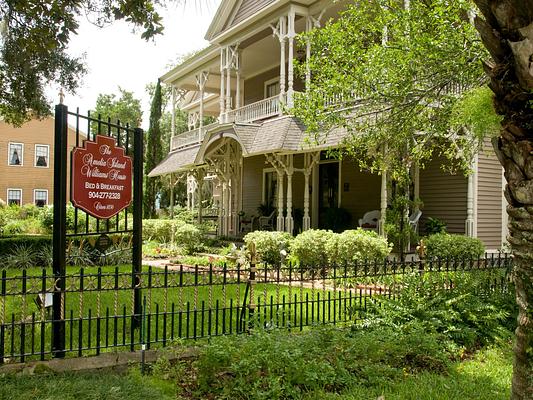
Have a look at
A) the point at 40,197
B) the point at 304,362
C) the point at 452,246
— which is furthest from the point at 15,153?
the point at 304,362

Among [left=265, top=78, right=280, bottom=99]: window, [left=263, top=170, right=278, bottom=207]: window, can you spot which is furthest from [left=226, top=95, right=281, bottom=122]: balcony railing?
[left=263, top=170, right=278, bottom=207]: window

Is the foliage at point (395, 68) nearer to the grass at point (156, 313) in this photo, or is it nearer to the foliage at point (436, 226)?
the grass at point (156, 313)

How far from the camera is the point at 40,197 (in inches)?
1601

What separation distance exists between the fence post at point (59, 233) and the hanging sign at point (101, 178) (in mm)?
193

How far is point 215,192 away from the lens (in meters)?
31.9

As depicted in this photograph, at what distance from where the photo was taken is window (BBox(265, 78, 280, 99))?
22.0m

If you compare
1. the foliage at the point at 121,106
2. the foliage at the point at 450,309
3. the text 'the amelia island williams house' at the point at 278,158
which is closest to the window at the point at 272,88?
the text 'the amelia island williams house' at the point at 278,158

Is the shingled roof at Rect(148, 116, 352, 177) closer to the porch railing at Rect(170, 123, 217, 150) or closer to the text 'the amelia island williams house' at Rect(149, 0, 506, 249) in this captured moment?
the text 'the amelia island williams house' at Rect(149, 0, 506, 249)

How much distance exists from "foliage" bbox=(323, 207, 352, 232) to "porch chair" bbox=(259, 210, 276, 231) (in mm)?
3164

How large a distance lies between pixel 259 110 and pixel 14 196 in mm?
28919

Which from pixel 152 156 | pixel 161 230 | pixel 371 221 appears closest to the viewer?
pixel 371 221

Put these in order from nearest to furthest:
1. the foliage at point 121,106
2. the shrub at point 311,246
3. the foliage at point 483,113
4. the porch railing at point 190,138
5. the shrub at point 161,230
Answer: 1. the foliage at point 483,113
2. the shrub at point 311,246
3. the shrub at point 161,230
4. the porch railing at point 190,138
5. the foliage at point 121,106

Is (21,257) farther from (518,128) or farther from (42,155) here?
(42,155)

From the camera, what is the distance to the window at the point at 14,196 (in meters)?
39.4
